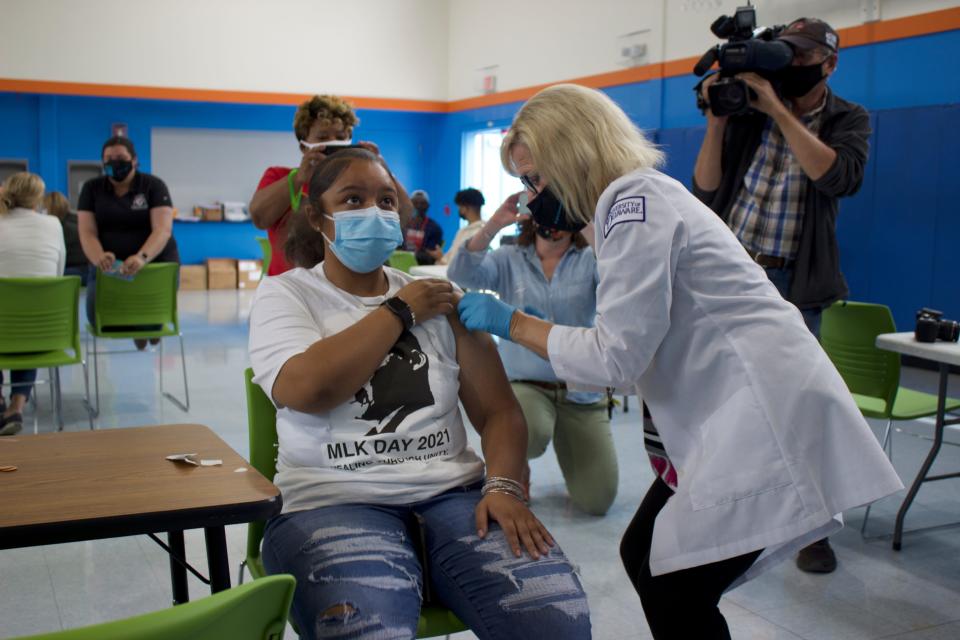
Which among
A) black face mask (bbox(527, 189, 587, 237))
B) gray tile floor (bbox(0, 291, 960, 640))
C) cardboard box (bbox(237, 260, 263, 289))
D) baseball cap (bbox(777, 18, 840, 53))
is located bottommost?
gray tile floor (bbox(0, 291, 960, 640))

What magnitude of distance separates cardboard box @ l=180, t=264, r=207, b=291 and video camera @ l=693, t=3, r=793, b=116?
1023 centimetres

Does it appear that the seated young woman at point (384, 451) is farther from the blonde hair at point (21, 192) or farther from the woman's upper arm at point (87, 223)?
the woman's upper arm at point (87, 223)

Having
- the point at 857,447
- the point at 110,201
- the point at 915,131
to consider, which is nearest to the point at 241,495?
the point at 857,447

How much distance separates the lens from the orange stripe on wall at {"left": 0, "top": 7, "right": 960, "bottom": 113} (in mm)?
6449

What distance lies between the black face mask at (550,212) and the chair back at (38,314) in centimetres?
294

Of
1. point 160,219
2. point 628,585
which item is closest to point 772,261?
point 628,585

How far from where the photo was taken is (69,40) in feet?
37.3

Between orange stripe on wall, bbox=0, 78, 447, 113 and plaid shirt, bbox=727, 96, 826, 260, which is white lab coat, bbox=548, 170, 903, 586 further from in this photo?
orange stripe on wall, bbox=0, 78, 447, 113

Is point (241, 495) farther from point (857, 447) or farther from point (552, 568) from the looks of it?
point (857, 447)

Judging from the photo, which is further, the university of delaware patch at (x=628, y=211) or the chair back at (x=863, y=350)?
the chair back at (x=863, y=350)

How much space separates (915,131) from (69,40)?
9.91 meters

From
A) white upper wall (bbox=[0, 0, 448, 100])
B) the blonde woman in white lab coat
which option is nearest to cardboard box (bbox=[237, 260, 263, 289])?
white upper wall (bbox=[0, 0, 448, 100])

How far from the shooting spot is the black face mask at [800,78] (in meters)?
2.78

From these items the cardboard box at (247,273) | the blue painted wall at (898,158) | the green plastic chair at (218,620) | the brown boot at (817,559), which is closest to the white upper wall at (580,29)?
the blue painted wall at (898,158)
